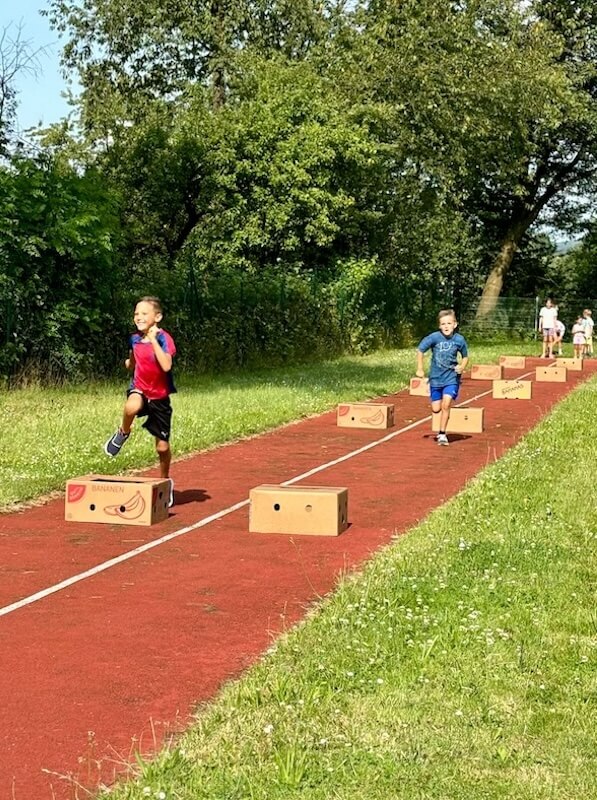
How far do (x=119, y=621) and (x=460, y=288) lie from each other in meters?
52.2

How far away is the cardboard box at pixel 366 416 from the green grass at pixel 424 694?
28.5ft

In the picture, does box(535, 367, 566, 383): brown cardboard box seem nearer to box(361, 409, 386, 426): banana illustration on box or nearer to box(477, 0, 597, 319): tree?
box(361, 409, 386, 426): banana illustration on box

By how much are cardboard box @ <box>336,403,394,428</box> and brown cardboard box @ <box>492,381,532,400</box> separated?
19.3 ft

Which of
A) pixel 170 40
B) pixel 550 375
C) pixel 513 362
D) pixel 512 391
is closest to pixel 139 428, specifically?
pixel 512 391

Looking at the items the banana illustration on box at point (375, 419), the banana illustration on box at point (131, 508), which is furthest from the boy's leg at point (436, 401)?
the banana illustration on box at point (131, 508)

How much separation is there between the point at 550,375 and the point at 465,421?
1207 cm

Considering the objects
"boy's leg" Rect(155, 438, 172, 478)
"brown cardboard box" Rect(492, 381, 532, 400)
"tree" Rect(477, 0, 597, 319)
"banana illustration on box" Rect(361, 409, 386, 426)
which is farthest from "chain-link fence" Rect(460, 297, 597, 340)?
"boy's leg" Rect(155, 438, 172, 478)

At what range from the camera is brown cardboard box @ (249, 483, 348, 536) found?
9773mm

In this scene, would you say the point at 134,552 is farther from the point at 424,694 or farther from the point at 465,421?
the point at 465,421

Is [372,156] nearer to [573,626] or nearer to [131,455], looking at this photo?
[131,455]

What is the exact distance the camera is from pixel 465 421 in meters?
17.6

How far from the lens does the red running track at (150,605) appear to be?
17.3 ft

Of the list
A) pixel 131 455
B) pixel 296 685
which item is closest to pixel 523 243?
pixel 131 455

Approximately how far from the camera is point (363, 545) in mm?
9484
